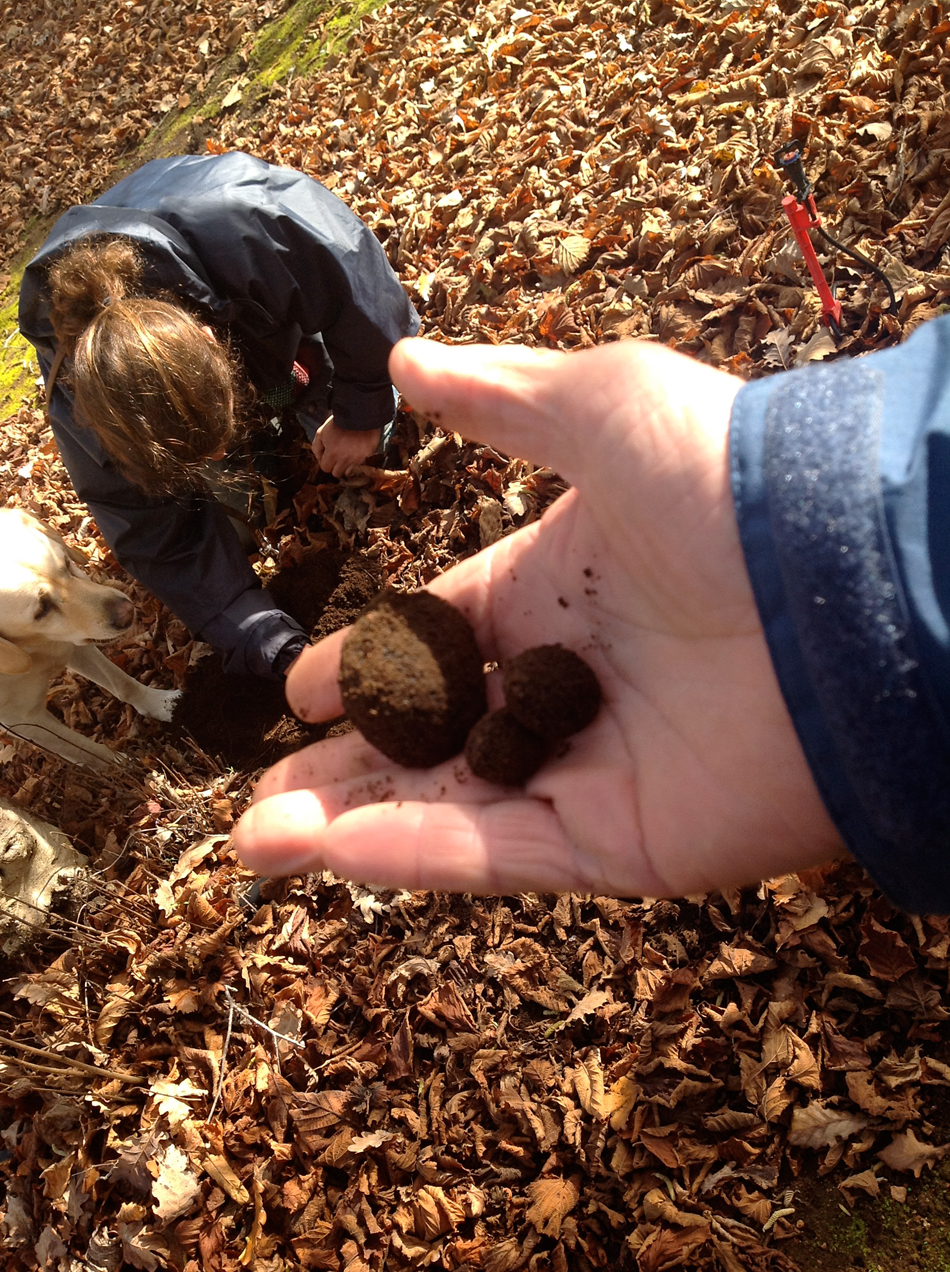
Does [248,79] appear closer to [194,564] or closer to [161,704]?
[194,564]

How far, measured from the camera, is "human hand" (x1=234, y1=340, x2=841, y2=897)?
1962 mm

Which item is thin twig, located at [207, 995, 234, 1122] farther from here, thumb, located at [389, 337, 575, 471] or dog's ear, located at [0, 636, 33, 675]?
thumb, located at [389, 337, 575, 471]

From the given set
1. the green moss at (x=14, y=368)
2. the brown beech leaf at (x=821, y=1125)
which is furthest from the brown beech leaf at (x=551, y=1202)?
the green moss at (x=14, y=368)

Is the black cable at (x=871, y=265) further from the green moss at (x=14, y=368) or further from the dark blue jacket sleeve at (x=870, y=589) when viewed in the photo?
the green moss at (x=14, y=368)

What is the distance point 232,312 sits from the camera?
3.68m

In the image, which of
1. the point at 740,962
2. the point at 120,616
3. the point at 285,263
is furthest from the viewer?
the point at 285,263

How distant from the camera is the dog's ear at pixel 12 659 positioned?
10.9 ft

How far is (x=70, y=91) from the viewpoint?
8859mm

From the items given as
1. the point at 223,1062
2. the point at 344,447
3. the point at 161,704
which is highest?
the point at 344,447

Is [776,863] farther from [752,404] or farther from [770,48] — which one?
[770,48]

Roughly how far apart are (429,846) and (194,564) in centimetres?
245

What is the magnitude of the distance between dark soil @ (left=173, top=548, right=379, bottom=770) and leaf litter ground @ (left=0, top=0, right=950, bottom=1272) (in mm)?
21

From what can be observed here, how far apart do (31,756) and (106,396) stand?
102 inches

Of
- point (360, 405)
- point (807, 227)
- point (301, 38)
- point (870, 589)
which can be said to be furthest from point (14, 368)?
point (870, 589)
